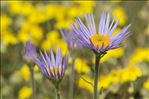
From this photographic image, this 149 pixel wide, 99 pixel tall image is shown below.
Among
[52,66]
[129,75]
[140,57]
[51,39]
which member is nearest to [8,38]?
[51,39]

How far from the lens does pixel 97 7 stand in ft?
14.5

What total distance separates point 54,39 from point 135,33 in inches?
27.0

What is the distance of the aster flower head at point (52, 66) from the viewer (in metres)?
1.95

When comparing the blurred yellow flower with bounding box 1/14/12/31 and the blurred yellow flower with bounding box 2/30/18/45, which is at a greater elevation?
the blurred yellow flower with bounding box 1/14/12/31

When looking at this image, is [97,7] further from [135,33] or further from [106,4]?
[135,33]

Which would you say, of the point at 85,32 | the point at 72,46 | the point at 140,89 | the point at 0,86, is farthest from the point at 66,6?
the point at 85,32

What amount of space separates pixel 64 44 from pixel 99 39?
1.86m

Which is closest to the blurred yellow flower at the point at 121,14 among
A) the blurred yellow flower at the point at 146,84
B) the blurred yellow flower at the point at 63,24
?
the blurred yellow flower at the point at 63,24

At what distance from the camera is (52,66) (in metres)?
1.99

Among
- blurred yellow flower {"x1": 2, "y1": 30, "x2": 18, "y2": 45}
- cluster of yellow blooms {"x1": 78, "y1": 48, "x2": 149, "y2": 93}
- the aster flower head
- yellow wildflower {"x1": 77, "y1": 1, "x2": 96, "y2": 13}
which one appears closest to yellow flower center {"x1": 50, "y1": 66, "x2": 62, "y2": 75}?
the aster flower head

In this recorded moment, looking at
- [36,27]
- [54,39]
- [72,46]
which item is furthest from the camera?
[36,27]

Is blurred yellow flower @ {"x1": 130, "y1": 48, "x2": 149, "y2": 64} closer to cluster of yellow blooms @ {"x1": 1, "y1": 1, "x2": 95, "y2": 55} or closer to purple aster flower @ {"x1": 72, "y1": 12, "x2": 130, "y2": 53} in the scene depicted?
cluster of yellow blooms @ {"x1": 1, "y1": 1, "x2": 95, "y2": 55}

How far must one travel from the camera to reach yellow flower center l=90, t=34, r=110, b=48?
1.87 metres

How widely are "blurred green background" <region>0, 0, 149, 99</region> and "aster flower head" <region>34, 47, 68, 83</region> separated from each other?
2.62 ft
